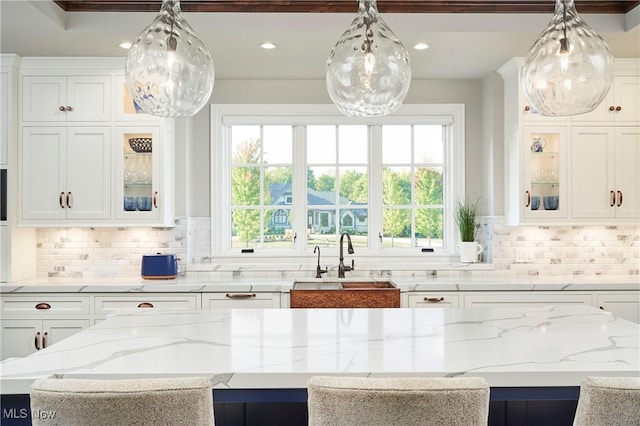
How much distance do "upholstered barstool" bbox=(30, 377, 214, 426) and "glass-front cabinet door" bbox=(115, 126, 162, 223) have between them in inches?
121

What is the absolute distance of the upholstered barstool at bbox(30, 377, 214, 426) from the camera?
1219 millimetres

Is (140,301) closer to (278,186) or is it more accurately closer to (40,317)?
(40,317)

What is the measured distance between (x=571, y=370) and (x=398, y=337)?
59 cm

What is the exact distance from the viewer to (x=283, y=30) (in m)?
3.54

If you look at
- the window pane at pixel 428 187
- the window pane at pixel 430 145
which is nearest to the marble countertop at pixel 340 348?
the window pane at pixel 428 187

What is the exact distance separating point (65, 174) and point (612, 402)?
3969 millimetres

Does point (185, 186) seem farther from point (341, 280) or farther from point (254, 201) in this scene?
point (341, 280)

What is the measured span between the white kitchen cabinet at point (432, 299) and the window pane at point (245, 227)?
1.58 m

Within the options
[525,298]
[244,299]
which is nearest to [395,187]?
[525,298]

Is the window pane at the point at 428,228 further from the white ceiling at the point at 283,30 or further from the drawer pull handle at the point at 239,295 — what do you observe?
the drawer pull handle at the point at 239,295

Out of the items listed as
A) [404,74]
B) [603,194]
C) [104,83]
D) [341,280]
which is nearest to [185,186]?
[104,83]

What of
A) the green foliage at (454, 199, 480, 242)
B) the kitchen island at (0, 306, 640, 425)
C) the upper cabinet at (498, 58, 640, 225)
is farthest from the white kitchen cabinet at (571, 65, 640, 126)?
the kitchen island at (0, 306, 640, 425)

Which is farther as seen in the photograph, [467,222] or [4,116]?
[467,222]

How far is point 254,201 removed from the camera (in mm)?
4859
